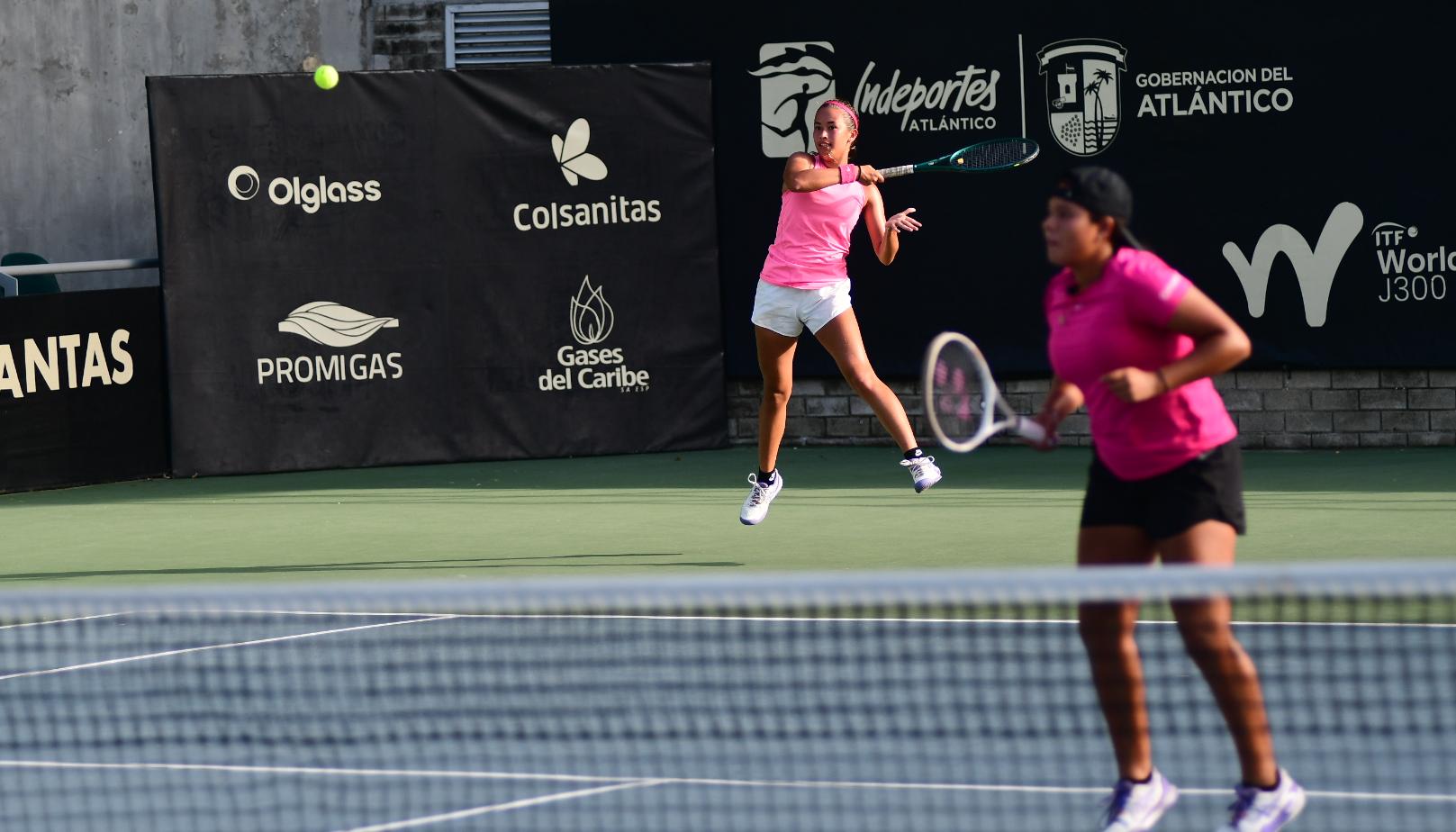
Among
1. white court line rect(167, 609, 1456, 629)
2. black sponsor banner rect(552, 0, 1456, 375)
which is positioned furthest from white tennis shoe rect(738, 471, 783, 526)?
black sponsor banner rect(552, 0, 1456, 375)

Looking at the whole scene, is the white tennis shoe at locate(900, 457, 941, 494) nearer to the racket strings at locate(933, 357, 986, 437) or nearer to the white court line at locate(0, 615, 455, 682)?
the white court line at locate(0, 615, 455, 682)

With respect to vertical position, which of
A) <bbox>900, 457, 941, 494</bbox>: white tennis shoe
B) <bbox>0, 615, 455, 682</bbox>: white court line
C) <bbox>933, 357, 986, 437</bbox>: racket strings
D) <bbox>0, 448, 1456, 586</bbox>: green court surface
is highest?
<bbox>933, 357, 986, 437</bbox>: racket strings

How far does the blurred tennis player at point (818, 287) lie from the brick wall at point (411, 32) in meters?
6.04

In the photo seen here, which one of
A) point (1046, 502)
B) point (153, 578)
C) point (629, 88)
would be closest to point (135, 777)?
point (153, 578)

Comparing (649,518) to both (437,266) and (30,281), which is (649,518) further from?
(30,281)

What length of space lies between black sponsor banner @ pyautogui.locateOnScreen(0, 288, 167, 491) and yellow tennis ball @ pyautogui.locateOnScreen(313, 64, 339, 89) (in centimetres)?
151

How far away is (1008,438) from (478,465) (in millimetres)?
3177

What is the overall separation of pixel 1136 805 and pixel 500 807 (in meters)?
1.42

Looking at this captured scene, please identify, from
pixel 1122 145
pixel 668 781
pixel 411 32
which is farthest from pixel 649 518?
pixel 411 32

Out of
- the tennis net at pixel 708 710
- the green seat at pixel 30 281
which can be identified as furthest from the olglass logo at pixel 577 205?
the tennis net at pixel 708 710

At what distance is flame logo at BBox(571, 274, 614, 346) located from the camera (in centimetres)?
1238

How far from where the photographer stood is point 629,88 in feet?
40.3

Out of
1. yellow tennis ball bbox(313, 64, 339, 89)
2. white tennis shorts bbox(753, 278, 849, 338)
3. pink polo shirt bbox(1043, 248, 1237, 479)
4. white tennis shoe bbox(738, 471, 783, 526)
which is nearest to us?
pink polo shirt bbox(1043, 248, 1237, 479)

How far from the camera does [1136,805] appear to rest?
13.1 feet
